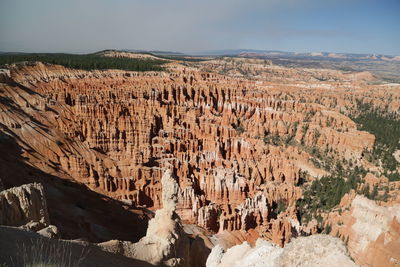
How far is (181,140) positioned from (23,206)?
93.0 feet

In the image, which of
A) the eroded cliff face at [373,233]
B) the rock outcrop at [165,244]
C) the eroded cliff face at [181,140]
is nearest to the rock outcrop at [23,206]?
the rock outcrop at [165,244]

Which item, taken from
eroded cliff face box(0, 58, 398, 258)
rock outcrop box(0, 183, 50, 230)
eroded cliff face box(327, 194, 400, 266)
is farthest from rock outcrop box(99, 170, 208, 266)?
eroded cliff face box(0, 58, 398, 258)

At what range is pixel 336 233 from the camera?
20.9 m

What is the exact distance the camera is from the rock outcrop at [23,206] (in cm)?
925

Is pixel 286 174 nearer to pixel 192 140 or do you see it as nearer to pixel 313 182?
pixel 313 182

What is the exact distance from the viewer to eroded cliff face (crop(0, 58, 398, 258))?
26.5 m

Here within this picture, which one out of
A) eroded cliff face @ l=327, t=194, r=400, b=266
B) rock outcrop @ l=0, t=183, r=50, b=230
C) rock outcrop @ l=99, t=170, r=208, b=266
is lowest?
eroded cliff face @ l=327, t=194, r=400, b=266

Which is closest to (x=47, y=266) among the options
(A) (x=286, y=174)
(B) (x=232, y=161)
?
(B) (x=232, y=161)

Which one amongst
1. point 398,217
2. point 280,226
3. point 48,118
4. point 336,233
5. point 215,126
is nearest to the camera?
point 398,217

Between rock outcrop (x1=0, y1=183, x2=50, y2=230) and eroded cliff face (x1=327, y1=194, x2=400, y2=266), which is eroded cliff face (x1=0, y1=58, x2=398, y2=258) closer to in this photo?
eroded cliff face (x1=327, y1=194, x2=400, y2=266)

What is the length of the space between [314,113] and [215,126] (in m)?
26.8

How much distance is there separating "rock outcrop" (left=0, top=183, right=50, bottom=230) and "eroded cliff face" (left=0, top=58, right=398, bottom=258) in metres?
13.3

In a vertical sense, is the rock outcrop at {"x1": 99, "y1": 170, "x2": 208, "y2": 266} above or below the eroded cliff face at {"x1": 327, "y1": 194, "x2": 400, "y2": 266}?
above

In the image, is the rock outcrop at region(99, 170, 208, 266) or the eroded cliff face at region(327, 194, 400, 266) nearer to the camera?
the rock outcrop at region(99, 170, 208, 266)
